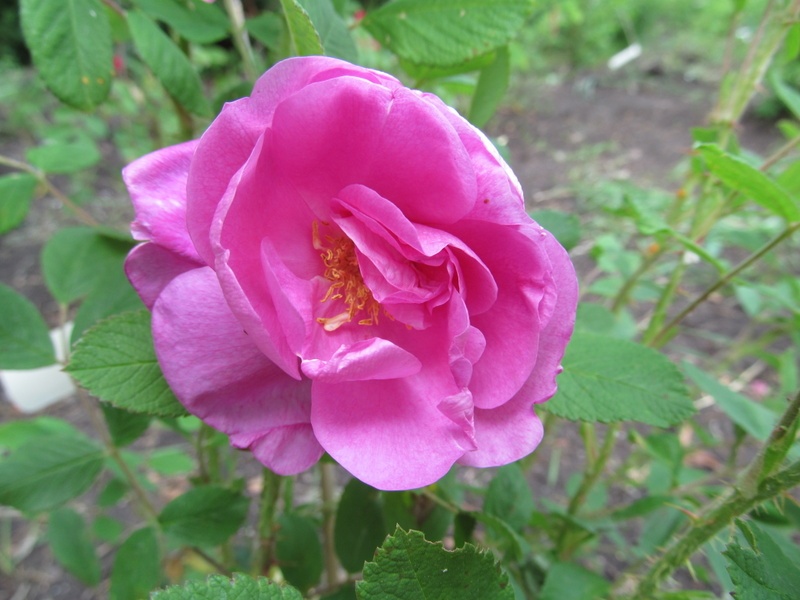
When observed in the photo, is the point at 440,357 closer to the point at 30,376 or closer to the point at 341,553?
the point at 341,553

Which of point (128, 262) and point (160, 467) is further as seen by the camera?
point (160, 467)

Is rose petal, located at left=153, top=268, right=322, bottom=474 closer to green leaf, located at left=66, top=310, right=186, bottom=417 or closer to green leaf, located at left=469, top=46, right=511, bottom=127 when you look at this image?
Result: green leaf, located at left=66, top=310, right=186, bottom=417

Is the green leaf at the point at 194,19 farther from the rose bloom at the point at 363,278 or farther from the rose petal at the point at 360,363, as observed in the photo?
the rose petal at the point at 360,363

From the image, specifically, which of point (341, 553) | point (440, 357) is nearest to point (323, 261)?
point (440, 357)

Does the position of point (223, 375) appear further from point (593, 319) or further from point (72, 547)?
point (72, 547)

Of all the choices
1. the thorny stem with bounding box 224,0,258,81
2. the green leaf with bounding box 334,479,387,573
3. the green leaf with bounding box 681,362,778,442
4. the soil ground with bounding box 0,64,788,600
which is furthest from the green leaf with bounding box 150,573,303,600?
the soil ground with bounding box 0,64,788,600
